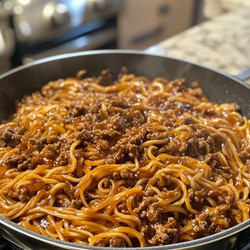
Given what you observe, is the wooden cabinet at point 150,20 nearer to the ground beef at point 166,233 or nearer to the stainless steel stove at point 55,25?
the stainless steel stove at point 55,25

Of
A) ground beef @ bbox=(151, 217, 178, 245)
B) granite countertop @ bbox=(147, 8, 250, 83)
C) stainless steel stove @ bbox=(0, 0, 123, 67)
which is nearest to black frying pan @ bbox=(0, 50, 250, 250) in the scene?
granite countertop @ bbox=(147, 8, 250, 83)

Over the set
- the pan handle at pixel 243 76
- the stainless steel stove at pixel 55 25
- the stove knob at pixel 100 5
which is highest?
the stove knob at pixel 100 5

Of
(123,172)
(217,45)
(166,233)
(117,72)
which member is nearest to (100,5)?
(217,45)

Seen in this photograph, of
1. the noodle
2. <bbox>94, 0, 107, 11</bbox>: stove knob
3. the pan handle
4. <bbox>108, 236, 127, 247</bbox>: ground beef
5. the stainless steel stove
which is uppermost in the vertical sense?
<bbox>94, 0, 107, 11</bbox>: stove knob

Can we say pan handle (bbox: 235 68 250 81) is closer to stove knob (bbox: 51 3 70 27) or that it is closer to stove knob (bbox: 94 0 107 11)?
stove knob (bbox: 51 3 70 27)

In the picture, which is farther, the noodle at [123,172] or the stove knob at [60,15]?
the stove knob at [60,15]

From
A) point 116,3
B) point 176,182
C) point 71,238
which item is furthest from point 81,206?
point 116,3

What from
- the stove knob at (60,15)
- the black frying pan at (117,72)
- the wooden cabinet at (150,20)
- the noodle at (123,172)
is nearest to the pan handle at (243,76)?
the black frying pan at (117,72)

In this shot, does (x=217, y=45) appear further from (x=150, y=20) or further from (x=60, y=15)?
(x=150, y=20)
